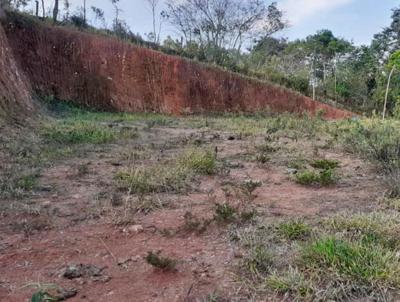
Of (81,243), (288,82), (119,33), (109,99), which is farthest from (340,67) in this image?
(81,243)

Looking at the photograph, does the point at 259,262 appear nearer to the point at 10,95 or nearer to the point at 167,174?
the point at 167,174

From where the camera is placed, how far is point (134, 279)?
7.36 feet

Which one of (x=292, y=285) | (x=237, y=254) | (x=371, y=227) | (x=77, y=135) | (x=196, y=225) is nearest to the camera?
(x=292, y=285)

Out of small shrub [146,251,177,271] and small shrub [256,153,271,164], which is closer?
small shrub [146,251,177,271]

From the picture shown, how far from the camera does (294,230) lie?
2.67 metres

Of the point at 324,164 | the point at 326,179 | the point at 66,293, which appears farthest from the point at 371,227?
the point at 324,164

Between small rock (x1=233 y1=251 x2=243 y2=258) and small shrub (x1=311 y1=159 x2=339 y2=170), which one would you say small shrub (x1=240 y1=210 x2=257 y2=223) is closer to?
small rock (x1=233 y1=251 x2=243 y2=258)

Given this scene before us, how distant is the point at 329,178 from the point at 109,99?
11667mm

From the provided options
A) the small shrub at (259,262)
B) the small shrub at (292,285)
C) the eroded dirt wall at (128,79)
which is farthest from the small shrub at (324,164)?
the eroded dirt wall at (128,79)

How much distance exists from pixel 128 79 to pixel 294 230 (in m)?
13.9

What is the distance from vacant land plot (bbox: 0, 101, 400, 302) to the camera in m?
2.11

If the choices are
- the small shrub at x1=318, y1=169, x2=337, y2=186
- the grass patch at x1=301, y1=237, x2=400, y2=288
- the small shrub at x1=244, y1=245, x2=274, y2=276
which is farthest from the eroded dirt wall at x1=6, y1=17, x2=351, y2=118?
the grass patch at x1=301, y1=237, x2=400, y2=288

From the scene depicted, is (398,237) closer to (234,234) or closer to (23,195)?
(234,234)

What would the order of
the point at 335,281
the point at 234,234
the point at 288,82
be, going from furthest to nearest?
the point at 288,82 < the point at 234,234 < the point at 335,281
